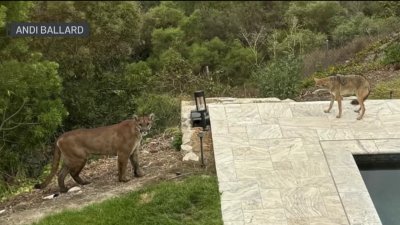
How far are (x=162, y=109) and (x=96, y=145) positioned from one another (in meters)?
3.31

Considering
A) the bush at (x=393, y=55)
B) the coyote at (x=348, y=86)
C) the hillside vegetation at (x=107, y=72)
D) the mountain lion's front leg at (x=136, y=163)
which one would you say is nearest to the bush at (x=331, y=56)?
the hillside vegetation at (x=107, y=72)

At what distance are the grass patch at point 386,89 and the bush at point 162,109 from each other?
3832 mm

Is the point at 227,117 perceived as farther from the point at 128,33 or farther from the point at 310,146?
the point at 128,33

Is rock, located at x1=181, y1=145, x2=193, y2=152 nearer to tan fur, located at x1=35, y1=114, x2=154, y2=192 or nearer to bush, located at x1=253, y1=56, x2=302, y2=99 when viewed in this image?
tan fur, located at x1=35, y1=114, x2=154, y2=192

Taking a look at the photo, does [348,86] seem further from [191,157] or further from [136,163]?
[136,163]

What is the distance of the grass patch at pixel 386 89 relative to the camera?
10883 mm

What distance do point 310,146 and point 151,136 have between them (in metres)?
3.08

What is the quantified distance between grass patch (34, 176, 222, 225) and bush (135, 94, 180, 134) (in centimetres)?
300

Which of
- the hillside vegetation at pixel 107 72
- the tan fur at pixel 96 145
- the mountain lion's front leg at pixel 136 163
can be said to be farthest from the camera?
the hillside vegetation at pixel 107 72

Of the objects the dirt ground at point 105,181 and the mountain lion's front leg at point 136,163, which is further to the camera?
the mountain lion's front leg at point 136,163

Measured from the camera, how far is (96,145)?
8.00 meters

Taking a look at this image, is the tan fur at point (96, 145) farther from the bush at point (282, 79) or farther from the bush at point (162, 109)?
the bush at point (282, 79)

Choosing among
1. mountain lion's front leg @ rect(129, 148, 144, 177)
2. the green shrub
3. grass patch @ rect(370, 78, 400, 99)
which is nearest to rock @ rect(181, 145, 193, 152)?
the green shrub

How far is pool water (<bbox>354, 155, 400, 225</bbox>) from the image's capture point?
7259 mm
